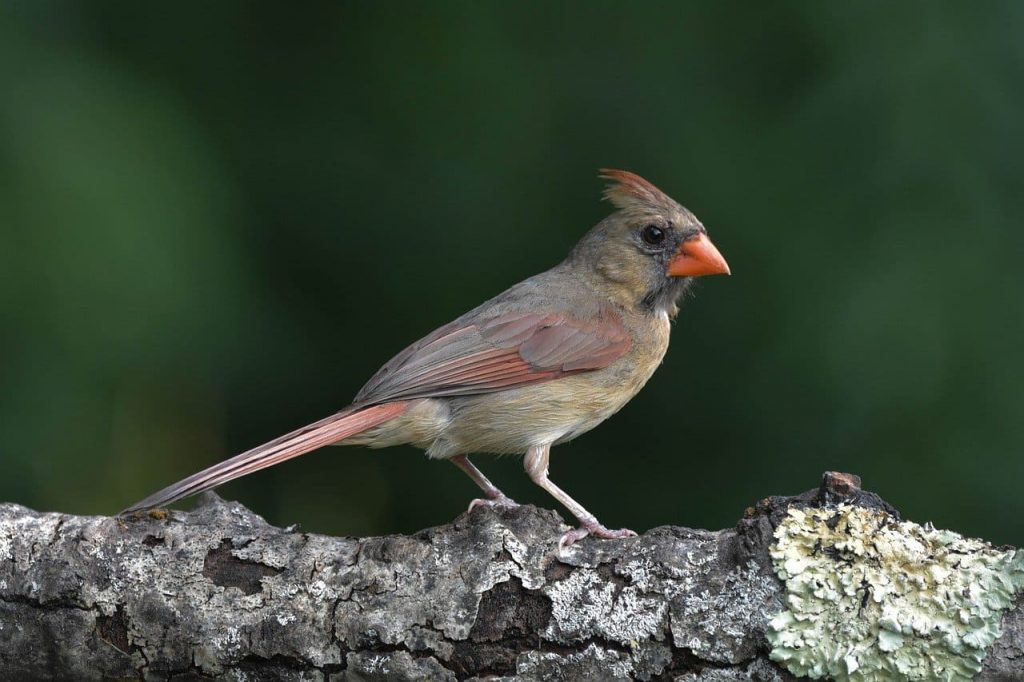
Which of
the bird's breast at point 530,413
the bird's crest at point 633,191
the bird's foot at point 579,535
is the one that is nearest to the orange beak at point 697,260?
the bird's crest at point 633,191

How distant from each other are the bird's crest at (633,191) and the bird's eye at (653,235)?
72 mm

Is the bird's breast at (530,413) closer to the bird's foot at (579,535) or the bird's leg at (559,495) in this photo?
the bird's leg at (559,495)

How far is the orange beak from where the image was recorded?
13.9 feet

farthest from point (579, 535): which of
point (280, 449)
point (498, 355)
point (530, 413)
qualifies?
point (498, 355)

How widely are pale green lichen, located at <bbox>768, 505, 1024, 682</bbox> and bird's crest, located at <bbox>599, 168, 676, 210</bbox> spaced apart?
188 centimetres

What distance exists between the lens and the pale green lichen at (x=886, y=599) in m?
2.48

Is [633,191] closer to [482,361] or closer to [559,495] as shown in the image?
[482,361]

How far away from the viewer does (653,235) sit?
4.41m

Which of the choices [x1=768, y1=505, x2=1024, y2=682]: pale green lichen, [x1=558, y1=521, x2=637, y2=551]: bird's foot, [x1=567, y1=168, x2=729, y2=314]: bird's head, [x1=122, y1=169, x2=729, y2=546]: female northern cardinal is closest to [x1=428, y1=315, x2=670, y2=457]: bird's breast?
[x1=122, y1=169, x2=729, y2=546]: female northern cardinal

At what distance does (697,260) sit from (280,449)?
1.60 meters

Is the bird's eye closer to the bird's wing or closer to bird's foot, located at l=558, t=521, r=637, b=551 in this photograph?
the bird's wing

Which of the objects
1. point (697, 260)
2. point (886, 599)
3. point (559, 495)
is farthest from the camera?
point (697, 260)

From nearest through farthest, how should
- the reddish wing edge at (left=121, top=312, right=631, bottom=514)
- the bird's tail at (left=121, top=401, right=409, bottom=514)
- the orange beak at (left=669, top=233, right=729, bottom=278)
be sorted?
1. the bird's tail at (left=121, top=401, right=409, bottom=514)
2. the reddish wing edge at (left=121, top=312, right=631, bottom=514)
3. the orange beak at (left=669, top=233, right=729, bottom=278)

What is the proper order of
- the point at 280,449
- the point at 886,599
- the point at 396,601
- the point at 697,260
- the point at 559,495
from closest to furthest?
1. the point at 886,599
2. the point at 396,601
3. the point at 280,449
4. the point at 559,495
5. the point at 697,260
